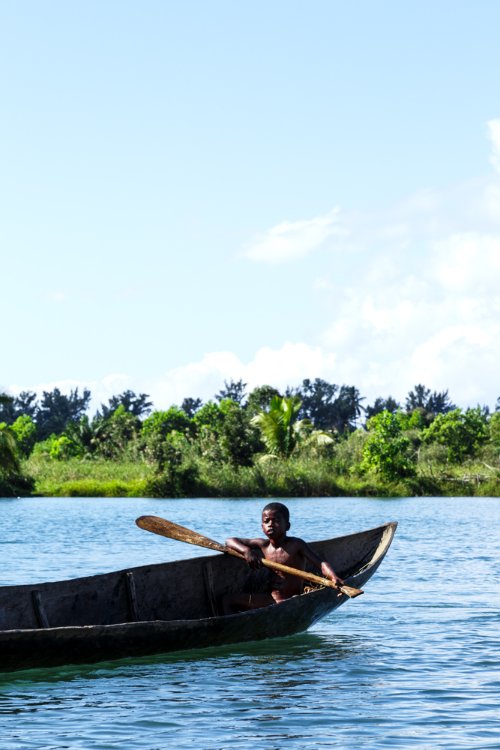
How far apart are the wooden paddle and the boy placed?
86 mm

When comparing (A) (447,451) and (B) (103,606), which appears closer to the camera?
(B) (103,606)

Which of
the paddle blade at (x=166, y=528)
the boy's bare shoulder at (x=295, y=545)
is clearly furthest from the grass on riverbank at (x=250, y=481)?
the boy's bare shoulder at (x=295, y=545)

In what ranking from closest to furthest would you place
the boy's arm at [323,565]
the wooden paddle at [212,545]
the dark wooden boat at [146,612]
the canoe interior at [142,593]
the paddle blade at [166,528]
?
the dark wooden boat at [146,612]
the canoe interior at [142,593]
the wooden paddle at [212,545]
the boy's arm at [323,565]
the paddle blade at [166,528]

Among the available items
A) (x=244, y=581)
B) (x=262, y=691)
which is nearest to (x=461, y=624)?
(x=244, y=581)

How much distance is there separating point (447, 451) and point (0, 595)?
52.2 meters

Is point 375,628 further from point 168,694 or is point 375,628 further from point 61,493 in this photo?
point 61,493

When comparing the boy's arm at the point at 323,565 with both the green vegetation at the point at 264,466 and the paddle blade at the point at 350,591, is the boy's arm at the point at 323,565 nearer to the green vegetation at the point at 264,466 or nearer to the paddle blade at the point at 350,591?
the paddle blade at the point at 350,591

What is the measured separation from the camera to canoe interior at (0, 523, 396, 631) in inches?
403

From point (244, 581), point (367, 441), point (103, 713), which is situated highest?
point (367, 441)

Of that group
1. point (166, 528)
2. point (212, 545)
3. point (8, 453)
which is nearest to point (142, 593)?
point (212, 545)

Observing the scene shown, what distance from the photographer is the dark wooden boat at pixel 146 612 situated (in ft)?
30.2

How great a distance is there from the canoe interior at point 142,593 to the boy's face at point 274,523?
39.8 inches

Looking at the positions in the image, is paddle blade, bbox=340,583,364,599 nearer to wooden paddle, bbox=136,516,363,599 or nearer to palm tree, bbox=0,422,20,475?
wooden paddle, bbox=136,516,363,599

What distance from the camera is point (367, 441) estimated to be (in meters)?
54.1
